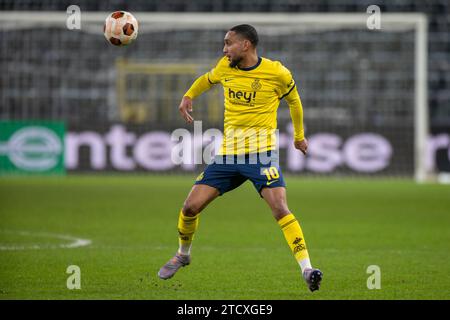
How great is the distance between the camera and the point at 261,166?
850cm

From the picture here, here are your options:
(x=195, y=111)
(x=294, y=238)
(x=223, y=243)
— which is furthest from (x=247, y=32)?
(x=195, y=111)

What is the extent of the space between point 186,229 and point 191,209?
242 mm

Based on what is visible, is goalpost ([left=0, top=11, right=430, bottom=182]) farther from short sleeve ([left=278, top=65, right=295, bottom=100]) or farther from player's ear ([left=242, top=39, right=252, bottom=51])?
player's ear ([left=242, top=39, right=252, bottom=51])

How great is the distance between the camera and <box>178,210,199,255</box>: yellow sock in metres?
8.80

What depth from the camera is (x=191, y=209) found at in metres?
8.70

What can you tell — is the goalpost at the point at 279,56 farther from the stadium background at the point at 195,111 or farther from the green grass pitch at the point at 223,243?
the green grass pitch at the point at 223,243

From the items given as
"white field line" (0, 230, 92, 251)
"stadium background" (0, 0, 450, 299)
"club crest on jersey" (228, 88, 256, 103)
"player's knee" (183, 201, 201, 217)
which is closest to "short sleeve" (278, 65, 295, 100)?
"club crest on jersey" (228, 88, 256, 103)

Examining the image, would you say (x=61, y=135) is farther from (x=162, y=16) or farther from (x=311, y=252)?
(x=311, y=252)

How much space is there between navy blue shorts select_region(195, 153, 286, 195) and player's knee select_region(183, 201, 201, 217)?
0.20m

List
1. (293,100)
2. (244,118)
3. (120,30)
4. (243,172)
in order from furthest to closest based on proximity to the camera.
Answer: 1. (120,30)
2. (293,100)
3. (244,118)
4. (243,172)

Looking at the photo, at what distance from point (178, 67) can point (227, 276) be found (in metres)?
17.4

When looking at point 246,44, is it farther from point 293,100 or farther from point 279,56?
point 279,56
